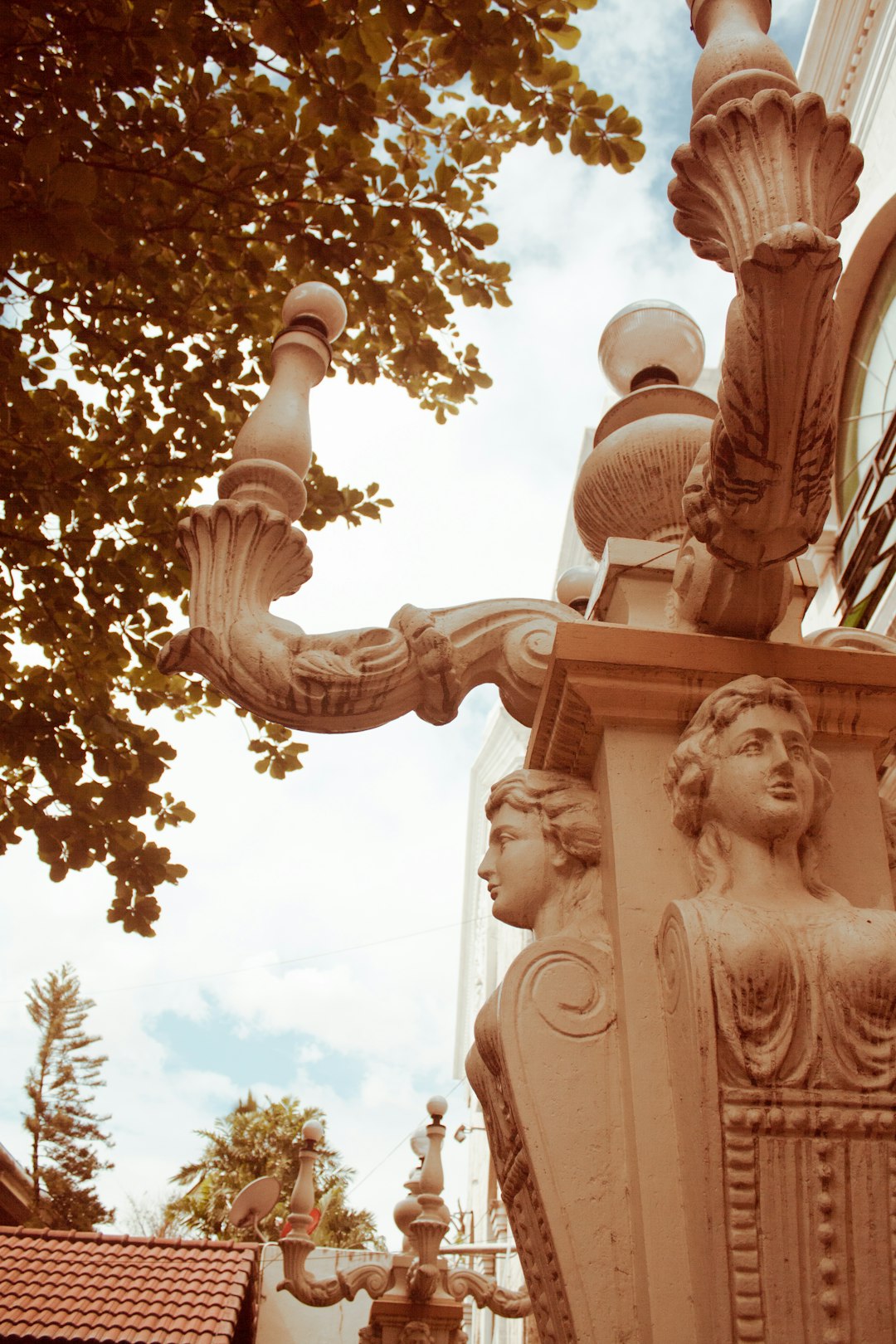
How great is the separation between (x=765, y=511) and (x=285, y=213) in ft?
9.64

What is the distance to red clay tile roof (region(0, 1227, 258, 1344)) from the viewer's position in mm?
9000

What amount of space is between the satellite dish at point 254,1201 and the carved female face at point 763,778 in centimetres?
834

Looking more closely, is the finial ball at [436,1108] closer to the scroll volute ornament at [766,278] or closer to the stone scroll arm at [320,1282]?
the stone scroll arm at [320,1282]

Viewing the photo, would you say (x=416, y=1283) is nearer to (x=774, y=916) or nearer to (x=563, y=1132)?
(x=563, y=1132)

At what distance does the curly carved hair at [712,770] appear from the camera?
1.67 meters

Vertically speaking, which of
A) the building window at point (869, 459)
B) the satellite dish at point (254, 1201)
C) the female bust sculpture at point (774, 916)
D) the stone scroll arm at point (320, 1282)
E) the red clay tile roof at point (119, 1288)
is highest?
the building window at point (869, 459)

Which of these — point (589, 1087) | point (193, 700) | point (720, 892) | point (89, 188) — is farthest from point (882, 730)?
point (193, 700)

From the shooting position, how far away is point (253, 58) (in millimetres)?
3359

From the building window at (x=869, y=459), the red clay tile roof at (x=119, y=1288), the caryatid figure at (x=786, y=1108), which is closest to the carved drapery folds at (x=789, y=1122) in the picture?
the caryatid figure at (x=786, y=1108)

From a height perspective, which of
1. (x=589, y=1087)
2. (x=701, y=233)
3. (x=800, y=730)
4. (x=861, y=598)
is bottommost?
(x=589, y=1087)

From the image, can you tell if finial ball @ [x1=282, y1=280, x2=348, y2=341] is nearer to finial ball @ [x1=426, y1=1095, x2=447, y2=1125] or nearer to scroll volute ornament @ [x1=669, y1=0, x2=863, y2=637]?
scroll volute ornament @ [x1=669, y1=0, x2=863, y2=637]

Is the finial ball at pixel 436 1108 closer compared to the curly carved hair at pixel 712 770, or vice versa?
the curly carved hair at pixel 712 770

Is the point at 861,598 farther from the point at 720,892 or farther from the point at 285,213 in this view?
the point at 720,892

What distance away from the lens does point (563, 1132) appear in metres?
1.51
